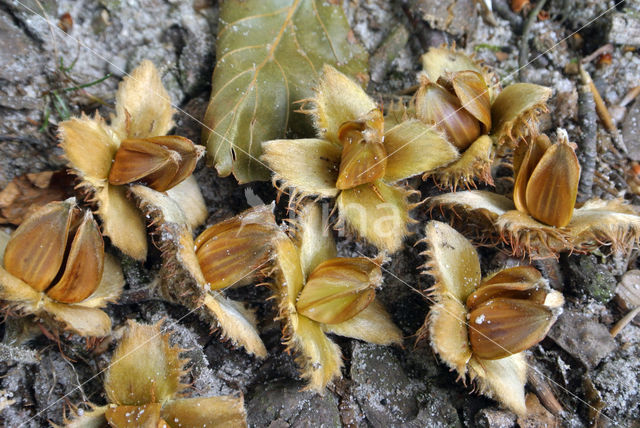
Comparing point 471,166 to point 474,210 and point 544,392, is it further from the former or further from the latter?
point 544,392

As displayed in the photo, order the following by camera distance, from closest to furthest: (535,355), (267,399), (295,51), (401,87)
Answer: (267,399)
(535,355)
(295,51)
(401,87)

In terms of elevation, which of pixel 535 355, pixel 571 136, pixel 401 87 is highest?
pixel 401 87

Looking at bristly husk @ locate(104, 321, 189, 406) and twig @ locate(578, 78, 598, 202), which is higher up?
twig @ locate(578, 78, 598, 202)

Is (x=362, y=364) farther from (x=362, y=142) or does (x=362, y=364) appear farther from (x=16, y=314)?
(x=16, y=314)

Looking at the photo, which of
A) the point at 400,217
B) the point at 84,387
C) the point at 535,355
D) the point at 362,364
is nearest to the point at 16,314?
the point at 84,387

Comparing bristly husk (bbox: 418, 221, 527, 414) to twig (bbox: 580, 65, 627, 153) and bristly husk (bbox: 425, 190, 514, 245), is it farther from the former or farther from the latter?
twig (bbox: 580, 65, 627, 153)

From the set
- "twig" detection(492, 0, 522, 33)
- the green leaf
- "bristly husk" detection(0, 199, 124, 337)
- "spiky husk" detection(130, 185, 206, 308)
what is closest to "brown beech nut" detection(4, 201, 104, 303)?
"bristly husk" detection(0, 199, 124, 337)
